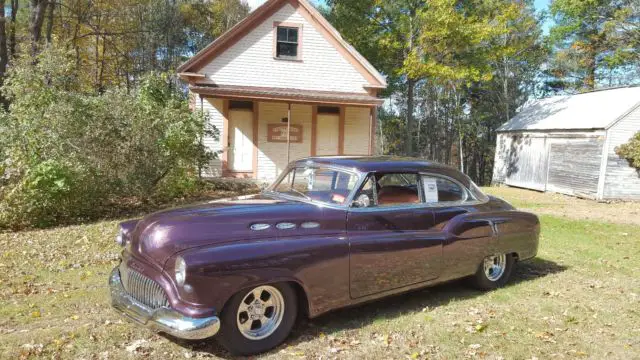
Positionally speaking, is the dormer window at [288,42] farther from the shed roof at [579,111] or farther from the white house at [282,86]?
the shed roof at [579,111]

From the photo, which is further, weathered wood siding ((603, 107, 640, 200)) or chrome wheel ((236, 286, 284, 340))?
weathered wood siding ((603, 107, 640, 200))

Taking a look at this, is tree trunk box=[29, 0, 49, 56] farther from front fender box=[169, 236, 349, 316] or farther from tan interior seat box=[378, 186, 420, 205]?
front fender box=[169, 236, 349, 316]

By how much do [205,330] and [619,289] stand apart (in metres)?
5.34

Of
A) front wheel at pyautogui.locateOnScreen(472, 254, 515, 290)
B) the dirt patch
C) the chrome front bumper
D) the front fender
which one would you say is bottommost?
the dirt patch

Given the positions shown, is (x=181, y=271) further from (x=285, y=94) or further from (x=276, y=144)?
(x=276, y=144)

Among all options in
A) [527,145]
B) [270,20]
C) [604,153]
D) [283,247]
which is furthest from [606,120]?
[283,247]

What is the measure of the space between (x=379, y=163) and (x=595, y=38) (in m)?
32.2

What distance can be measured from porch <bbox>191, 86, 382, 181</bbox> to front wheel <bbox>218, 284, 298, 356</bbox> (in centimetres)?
1185

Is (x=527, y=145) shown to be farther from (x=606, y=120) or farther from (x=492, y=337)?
(x=492, y=337)

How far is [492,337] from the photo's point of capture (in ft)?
14.0

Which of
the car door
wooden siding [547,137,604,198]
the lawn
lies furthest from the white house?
the car door

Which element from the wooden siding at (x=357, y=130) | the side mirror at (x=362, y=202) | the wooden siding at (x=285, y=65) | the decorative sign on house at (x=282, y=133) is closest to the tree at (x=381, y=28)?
the wooden siding at (x=357, y=130)

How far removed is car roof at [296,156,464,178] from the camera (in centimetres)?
463

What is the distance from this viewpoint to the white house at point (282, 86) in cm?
1588
